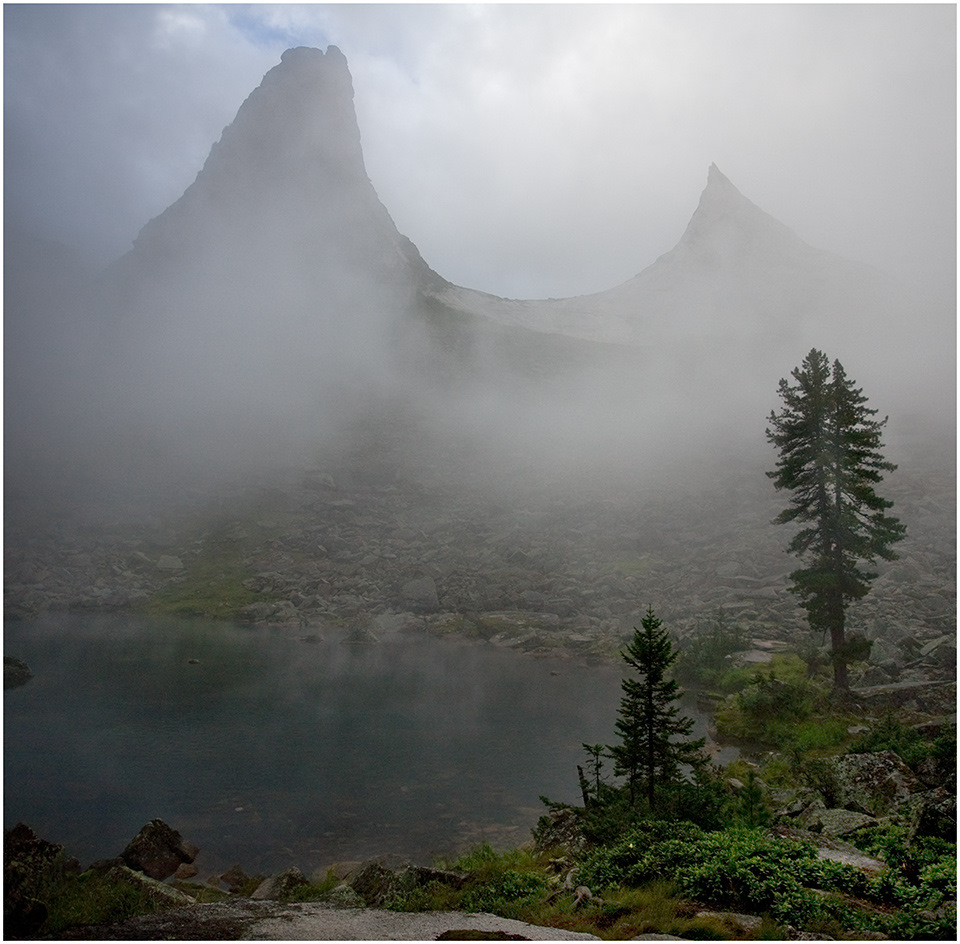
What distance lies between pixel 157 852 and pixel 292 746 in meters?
11.5

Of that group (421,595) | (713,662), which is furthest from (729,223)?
(713,662)

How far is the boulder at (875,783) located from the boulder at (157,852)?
70.4 ft

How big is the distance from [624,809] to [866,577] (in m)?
21.9

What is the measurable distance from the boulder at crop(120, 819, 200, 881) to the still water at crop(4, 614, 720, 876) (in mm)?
939

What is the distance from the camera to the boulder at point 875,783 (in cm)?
1744

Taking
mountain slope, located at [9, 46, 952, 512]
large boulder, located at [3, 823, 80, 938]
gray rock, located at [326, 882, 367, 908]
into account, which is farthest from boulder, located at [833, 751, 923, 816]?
mountain slope, located at [9, 46, 952, 512]

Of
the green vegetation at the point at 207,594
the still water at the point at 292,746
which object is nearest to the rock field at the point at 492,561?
the green vegetation at the point at 207,594

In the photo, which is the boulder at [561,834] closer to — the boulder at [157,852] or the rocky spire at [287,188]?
the boulder at [157,852]

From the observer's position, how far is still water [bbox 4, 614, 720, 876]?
22562mm

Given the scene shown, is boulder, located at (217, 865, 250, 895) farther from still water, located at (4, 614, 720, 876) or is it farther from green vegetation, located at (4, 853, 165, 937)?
green vegetation, located at (4, 853, 165, 937)

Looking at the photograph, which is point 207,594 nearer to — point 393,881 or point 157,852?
point 157,852

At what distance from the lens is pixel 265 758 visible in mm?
29469

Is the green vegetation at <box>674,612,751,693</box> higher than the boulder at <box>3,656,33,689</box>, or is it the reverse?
the green vegetation at <box>674,612,751,693</box>

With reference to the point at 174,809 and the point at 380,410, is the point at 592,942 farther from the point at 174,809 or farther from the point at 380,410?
the point at 380,410
